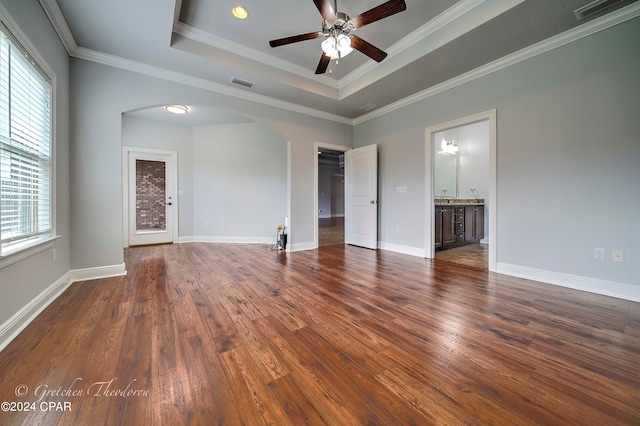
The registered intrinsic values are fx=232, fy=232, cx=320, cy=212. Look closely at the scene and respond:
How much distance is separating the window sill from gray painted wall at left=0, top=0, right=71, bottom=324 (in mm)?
41

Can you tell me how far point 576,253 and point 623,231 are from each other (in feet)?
1.29

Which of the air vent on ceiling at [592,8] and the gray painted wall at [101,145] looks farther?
the gray painted wall at [101,145]

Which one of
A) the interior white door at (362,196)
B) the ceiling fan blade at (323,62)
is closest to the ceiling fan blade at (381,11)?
the ceiling fan blade at (323,62)

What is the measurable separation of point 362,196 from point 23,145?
175 inches

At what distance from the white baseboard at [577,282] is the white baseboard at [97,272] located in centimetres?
487

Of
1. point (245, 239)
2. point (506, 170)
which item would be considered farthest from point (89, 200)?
point (506, 170)

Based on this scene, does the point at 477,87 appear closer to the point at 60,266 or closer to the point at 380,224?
the point at 380,224

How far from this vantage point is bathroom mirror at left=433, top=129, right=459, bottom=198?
5.59m

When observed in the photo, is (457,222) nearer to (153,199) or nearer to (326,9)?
(326,9)

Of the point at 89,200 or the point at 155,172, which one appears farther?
the point at 155,172

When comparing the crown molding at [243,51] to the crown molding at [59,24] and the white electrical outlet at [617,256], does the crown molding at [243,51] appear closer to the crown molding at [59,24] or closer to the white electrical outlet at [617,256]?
the crown molding at [59,24]

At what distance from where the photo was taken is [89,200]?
109 inches

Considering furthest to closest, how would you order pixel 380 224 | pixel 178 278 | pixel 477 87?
pixel 380 224
pixel 477 87
pixel 178 278

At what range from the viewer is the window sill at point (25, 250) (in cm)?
156
